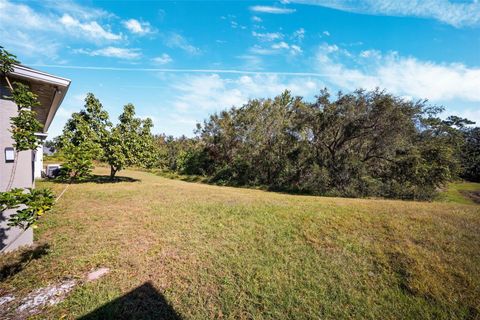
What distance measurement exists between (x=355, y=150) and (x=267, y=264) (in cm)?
1247

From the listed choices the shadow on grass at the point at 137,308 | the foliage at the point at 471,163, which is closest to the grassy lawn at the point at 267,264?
the shadow on grass at the point at 137,308

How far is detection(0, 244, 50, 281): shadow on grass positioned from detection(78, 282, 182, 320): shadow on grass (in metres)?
2.22

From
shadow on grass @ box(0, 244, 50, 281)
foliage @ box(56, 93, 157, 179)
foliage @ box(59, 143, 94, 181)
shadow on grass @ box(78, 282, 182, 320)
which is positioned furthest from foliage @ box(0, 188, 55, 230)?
foliage @ box(56, 93, 157, 179)

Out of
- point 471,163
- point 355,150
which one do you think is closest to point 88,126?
point 355,150

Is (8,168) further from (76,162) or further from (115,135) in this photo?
(115,135)

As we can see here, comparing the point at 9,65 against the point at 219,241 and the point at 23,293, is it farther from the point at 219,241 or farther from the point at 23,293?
the point at 219,241

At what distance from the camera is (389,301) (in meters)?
3.64

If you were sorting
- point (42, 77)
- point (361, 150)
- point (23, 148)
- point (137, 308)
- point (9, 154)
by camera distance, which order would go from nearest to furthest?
point (137, 308) → point (23, 148) → point (9, 154) → point (42, 77) → point (361, 150)

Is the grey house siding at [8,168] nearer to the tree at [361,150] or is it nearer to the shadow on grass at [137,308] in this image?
the shadow on grass at [137,308]

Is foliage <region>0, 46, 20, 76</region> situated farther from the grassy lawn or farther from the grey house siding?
the grassy lawn

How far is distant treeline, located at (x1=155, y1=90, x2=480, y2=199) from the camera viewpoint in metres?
12.8

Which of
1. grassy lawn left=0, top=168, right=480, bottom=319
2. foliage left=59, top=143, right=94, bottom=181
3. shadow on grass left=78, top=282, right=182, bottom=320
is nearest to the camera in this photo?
shadow on grass left=78, top=282, right=182, bottom=320

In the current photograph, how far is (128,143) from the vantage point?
14953 millimetres

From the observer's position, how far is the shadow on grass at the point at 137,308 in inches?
125
